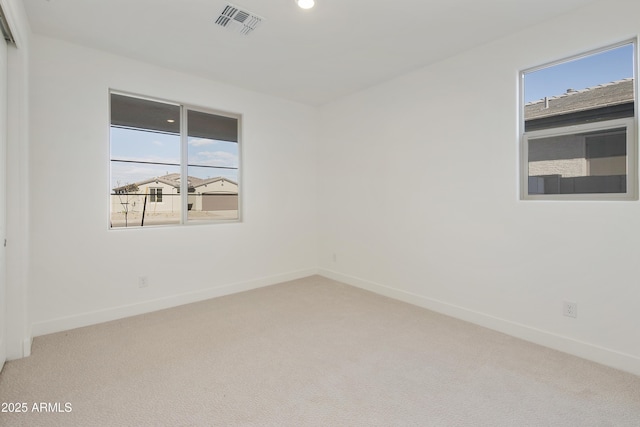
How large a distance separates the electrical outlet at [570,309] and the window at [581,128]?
2.77ft

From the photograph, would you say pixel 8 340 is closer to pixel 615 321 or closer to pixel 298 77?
pixel 298 77

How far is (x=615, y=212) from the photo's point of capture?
7.45 feet

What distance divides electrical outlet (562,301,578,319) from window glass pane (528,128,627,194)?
895 mm

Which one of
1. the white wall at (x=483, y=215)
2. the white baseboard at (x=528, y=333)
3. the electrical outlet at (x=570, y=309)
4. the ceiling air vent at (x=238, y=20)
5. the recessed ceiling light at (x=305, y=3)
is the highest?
the ceiling air vent at (x=238, y=20)

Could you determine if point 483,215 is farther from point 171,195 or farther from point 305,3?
point 171,195

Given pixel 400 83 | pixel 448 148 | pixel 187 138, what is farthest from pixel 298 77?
pixel 448 148

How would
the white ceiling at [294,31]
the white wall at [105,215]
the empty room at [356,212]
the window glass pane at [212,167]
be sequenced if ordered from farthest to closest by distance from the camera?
the window glass pane at [212,167], the white wall at [105,215], the white ceiling at [294,31], the empty room at [356,212]

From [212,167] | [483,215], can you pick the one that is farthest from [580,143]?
[212,167]

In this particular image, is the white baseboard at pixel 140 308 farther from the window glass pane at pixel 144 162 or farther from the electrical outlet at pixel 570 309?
the electrical outlet at pixel 570 309

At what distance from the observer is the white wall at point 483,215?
2.31 m

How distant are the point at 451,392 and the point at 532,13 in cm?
287

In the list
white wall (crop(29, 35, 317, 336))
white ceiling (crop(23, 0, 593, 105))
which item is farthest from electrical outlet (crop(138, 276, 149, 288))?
white ceiling (crop(23, 0, 593, 105))

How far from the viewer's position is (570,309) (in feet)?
8.18

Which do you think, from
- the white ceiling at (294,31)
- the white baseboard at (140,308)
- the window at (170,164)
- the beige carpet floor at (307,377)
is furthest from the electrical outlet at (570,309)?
the window at (170,164)
